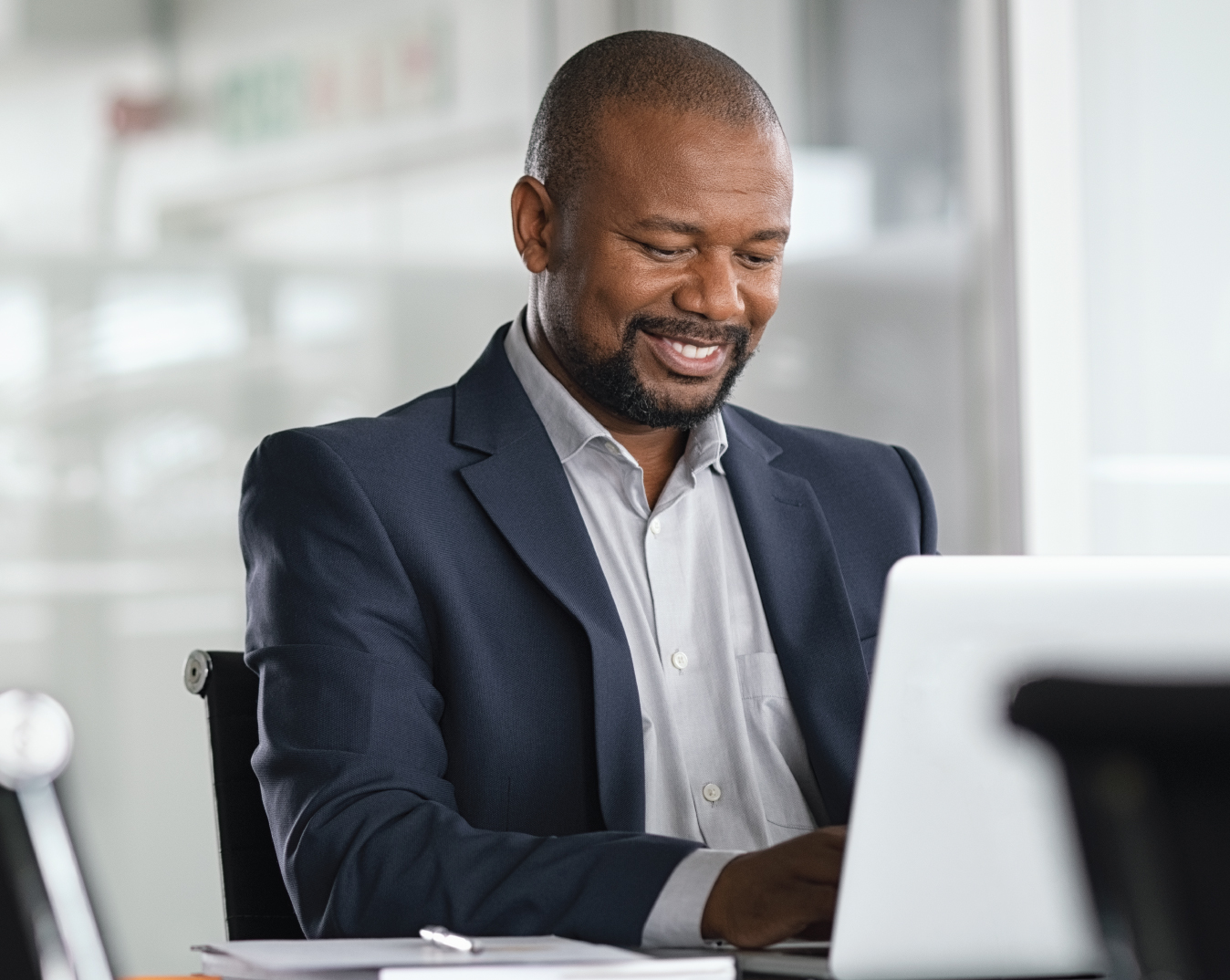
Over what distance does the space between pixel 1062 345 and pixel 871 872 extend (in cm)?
301

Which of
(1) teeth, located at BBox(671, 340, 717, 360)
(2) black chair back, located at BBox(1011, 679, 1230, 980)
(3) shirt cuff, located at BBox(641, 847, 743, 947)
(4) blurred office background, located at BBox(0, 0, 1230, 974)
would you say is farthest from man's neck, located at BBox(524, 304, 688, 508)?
(4) blurred office background, located at BBox(0, 0, 1230, 974)

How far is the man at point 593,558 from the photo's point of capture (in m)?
1.39

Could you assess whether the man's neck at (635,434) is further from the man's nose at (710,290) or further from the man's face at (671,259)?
the man's nose at (710,290)

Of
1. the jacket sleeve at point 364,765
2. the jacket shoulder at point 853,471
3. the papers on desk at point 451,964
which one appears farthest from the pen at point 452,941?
the jacket shoulder at point 853,471

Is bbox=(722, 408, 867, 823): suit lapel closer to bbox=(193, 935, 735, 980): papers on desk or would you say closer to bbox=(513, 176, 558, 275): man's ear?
bbox=(513, 176, 558, 275): man's ear

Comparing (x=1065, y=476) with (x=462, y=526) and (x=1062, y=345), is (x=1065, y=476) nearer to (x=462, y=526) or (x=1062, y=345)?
(x=1062, y=345)

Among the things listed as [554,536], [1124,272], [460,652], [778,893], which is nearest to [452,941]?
[778,893]

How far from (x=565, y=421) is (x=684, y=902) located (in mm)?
757

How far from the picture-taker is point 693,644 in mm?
1637

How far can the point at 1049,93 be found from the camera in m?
3.62

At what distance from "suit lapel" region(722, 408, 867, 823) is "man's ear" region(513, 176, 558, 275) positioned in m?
0.28

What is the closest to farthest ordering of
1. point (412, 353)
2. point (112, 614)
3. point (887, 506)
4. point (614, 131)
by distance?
point (614, 131)
point (887, 506)
point (112, 614)
point (412, 353)

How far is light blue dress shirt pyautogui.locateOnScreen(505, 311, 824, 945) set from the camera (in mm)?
1578

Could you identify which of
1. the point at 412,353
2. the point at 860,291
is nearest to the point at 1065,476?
the point at 860,291
